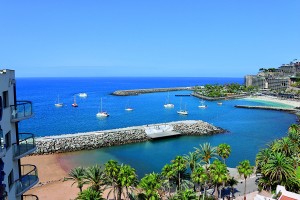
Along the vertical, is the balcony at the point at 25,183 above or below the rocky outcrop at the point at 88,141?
above

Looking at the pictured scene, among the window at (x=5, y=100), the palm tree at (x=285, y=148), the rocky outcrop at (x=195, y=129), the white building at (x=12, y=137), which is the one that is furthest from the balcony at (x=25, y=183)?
the rocky outcrop at (x=195, y=129)

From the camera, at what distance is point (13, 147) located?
19.0 m

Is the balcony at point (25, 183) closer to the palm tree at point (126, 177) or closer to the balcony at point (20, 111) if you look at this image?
the balcony at point (20, 111)

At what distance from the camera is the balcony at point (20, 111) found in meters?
18.7

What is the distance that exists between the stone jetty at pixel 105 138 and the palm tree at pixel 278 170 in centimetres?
A: 4592

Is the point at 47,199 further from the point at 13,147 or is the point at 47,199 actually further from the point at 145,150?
the point at 145,150

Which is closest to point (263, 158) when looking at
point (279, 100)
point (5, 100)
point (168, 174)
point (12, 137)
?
point (168, 174)

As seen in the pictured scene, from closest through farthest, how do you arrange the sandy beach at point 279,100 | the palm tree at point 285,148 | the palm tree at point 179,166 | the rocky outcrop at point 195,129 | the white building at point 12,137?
the white building at point 12,137 < the palm tree at point 179,166 < the palm tree at point 285,148 < the rocky outcrop at point 195,129 < the sandy beach at point 279,100

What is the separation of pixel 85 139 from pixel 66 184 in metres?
29.5

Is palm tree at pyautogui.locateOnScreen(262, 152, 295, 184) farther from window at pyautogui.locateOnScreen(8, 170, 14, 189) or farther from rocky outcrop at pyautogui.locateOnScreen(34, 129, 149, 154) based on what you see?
rocky outcrop at pyautogui.locateOnScreen(34, 129, 149, 154)

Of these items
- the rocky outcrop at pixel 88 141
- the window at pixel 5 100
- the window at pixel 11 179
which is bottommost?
the rocky outcrop at pixel 88 141

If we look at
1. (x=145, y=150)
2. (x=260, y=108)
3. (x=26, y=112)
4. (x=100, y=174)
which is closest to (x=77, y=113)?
(x=145, y=150)

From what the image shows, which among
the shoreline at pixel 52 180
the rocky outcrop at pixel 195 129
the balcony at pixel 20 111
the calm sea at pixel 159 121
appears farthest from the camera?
the rocky outcrop at pixel 195 129

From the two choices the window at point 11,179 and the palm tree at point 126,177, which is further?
the palm tree at point 126,177
